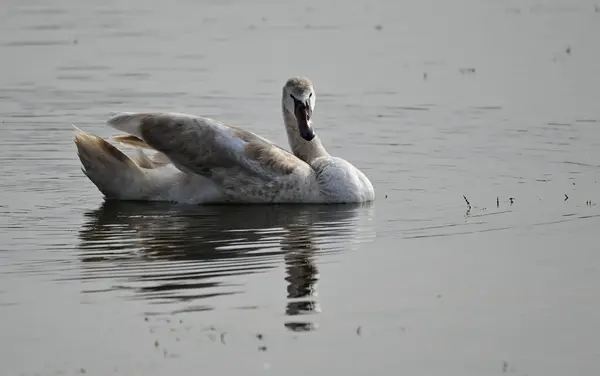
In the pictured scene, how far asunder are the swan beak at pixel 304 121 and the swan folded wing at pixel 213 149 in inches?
10.8

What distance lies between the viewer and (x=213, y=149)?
44.9ft

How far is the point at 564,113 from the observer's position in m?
18.2

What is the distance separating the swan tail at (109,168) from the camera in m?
13.9

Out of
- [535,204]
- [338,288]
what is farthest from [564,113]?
[338,288]

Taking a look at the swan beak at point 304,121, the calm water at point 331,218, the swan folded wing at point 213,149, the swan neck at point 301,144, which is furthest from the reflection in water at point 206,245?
the swan neck at point 301,144

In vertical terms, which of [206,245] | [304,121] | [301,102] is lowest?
[206,245]

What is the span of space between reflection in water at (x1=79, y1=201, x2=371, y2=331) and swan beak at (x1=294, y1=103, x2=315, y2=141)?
68 centimetres

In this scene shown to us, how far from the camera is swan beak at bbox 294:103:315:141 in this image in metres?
13.7

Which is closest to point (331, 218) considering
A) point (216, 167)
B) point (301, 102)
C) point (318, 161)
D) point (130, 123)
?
point (318, 161)

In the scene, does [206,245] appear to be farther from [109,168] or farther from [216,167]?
[109,168]

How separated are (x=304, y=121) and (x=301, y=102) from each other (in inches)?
8.1

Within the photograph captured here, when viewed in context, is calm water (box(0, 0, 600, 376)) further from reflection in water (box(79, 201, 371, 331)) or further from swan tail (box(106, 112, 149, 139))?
swan tail (box(106, 112, 149, 139))

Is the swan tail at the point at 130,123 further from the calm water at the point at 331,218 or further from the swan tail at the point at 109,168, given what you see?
the calm water at the point at 331,218

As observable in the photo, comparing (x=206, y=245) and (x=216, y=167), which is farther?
(x=216, y=167)
